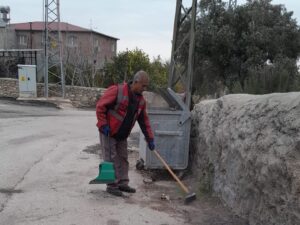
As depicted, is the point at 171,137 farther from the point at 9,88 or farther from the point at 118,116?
the point at 9,88

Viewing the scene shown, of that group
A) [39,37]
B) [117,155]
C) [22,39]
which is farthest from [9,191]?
[22,39]

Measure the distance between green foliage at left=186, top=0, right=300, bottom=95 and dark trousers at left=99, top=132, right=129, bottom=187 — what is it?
32.0 feet

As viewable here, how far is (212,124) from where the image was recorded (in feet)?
24.4

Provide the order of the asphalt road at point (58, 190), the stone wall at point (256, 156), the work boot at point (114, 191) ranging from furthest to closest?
the work boot at point (114, 191) → the asphalt road at point (58, 190) → the stone wall at point (256, 156)

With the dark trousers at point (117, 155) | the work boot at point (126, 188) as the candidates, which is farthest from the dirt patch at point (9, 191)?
the work boot at point (126, 188)

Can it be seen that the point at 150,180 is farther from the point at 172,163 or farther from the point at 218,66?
the point at 218,66

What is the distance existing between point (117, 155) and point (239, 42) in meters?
11.5

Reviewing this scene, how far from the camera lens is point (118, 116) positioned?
22.0ft

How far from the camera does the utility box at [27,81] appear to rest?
26.4 meters

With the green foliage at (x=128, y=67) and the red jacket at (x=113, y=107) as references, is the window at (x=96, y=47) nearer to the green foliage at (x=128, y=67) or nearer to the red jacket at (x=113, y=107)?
the green foliage at (x=128, y=67)

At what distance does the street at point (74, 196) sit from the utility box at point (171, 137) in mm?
353

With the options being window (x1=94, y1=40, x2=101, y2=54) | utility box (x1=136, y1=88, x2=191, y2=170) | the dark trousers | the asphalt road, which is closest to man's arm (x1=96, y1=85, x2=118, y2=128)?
the dark trousers

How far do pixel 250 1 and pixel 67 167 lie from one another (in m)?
12.1

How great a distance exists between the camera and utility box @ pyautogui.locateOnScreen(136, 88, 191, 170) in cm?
846
